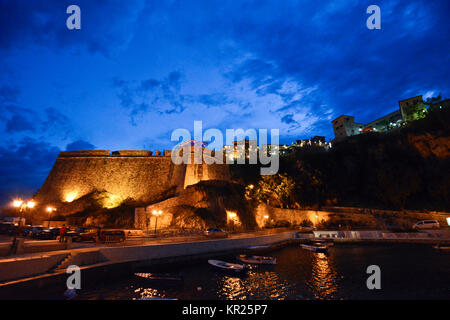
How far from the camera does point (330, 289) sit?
35.9ft

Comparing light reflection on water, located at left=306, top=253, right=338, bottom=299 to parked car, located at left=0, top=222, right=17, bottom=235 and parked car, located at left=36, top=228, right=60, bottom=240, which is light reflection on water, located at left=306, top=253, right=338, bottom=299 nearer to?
parked car, located at left=36, top=228, right=60, bottom=240

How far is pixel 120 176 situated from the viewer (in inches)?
1474

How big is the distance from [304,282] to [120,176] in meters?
35.8

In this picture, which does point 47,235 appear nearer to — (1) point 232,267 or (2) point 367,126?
(1) point 232,267

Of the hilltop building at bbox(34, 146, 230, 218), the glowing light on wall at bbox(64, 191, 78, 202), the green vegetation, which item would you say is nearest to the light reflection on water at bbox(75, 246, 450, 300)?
the green vegetation

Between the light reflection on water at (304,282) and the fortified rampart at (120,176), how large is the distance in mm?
21164

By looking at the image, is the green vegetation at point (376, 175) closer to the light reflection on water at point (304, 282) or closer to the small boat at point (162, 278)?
the light reflection on water at point (304, 282)

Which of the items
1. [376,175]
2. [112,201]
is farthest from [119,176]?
[376,175]

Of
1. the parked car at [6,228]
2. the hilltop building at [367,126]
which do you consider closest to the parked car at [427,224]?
the hilltop building at [367,126]

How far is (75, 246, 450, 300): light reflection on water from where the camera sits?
10086mm

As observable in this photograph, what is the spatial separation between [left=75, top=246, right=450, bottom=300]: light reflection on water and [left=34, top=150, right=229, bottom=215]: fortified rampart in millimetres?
21164

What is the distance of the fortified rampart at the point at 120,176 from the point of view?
35.1m

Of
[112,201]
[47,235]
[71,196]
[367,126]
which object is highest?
[367,126]
